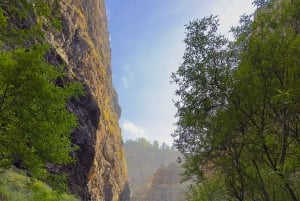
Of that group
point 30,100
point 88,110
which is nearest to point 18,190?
point 30,100

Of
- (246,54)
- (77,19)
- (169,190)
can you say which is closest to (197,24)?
(246,54)

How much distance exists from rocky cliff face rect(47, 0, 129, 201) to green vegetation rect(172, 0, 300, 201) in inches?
683

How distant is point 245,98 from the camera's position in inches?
548

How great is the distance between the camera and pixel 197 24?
48.0ft

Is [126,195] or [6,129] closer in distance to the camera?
Answer: [6,129]

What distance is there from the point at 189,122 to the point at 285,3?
678cm

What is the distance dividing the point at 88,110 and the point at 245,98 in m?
26.0

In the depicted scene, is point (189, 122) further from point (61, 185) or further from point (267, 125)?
point (61, 185)

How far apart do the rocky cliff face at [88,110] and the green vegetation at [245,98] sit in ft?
56.9

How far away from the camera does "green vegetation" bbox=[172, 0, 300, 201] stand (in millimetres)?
12555

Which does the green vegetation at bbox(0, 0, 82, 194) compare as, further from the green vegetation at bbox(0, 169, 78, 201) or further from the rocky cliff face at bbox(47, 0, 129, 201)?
the rocky cliff face at bbox(47, 0, 129, 201)

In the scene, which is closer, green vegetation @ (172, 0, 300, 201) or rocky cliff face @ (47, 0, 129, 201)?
green vegetation @ (172, 0, 300, 201)

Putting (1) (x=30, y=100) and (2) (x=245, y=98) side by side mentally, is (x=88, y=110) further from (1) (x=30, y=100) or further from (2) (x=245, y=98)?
(1) (x=30, y=100)

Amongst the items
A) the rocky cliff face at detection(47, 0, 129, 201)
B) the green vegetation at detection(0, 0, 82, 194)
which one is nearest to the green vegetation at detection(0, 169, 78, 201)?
the green vegetation at detection(0, 0, 82, 194)
